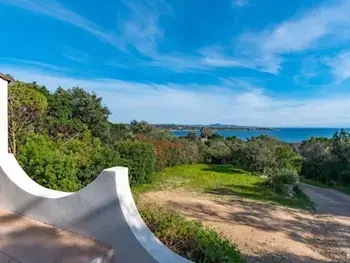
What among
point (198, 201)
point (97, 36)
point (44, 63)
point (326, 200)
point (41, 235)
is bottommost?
point (326, 200)

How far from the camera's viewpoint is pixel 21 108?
30.9 ft

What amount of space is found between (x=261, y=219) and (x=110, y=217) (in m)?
6.36

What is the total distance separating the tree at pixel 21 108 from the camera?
8945mm

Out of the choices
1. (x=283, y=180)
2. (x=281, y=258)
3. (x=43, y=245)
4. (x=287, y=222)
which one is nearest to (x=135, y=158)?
(x=287, y=222)

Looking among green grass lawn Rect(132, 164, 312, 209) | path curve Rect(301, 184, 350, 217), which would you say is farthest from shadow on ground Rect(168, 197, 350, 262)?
green grass lawn Rect(132, 164, 312, 209)

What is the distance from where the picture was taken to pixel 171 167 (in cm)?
1677

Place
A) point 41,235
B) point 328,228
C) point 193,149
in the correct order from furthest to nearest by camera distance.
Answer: point 193,149 → point 328,228 → point 41,235

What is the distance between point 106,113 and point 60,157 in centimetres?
1178

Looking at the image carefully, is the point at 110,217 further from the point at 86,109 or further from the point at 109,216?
the point at 86,109

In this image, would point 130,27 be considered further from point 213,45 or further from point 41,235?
point 41,235

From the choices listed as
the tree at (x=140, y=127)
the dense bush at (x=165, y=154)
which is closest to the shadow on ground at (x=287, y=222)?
the dense bush at (x=165, y=154)

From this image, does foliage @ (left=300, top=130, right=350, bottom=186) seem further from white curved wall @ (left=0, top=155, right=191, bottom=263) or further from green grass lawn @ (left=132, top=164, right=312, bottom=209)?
white curved wall @ (left=0, top=155, right=191, bottom=263)

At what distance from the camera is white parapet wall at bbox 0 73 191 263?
2.32 m

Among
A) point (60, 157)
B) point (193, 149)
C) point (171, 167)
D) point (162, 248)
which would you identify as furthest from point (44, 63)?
point (162, 248)
